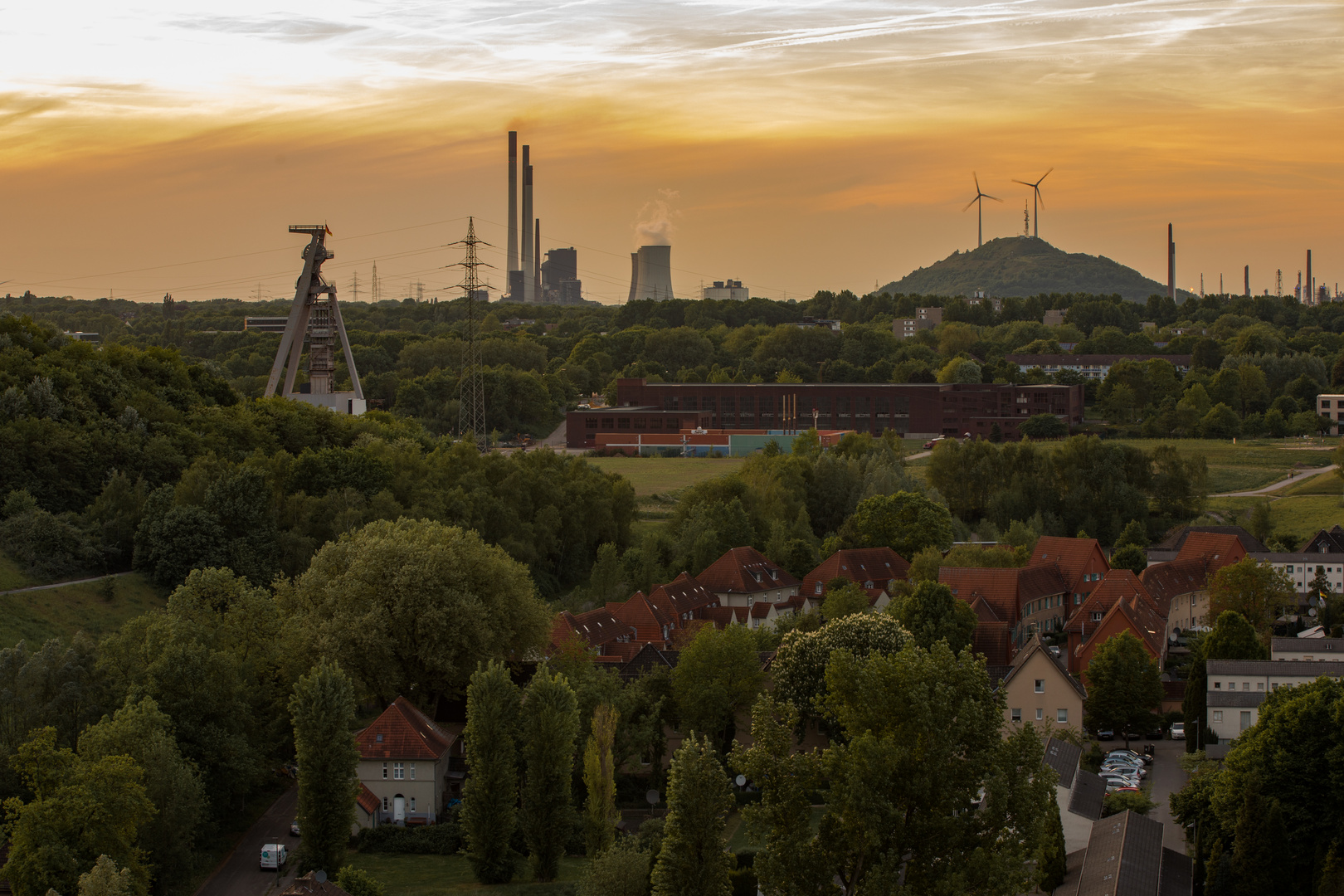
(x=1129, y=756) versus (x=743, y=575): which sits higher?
(x=743, y=575)

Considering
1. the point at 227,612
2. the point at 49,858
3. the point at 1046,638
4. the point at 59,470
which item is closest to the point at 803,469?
the point at 1046,638

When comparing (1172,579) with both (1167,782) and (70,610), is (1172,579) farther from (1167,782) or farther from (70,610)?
(70,610)

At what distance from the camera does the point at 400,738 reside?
2648cm

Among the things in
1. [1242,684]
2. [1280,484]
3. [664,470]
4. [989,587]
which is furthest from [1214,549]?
[664,470]

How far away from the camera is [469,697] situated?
2412 centimetres

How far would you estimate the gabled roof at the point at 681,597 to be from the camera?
39.6 meters

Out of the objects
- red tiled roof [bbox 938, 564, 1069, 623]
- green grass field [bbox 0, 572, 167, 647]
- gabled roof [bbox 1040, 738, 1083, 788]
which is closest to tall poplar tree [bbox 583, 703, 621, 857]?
gabled roof [bbox 1040, 738, 1083, 788]

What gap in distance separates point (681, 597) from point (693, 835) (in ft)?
74.7

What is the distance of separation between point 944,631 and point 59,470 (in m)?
25.4

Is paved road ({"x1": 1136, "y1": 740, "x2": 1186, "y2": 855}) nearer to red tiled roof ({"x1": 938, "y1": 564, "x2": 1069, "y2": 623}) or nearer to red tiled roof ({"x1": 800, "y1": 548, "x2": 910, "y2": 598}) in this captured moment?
red tiled roof ({"x1": 938, "y1": 564, "x2": 1069, "y2": 623})

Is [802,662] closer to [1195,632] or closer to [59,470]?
[1195,632]

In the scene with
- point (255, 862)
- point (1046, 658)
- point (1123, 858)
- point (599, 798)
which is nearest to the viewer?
point (1123, 858)

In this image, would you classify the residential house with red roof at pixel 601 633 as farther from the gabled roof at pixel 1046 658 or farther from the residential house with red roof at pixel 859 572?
the residential house with red roof at pixel 859 572

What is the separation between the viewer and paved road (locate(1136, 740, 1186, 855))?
79.9ft
